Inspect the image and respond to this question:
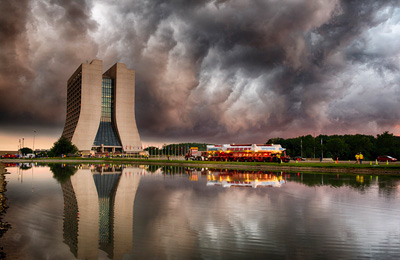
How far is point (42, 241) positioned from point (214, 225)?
6136 millimetres

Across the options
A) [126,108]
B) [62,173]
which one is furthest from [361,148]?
[126,108]

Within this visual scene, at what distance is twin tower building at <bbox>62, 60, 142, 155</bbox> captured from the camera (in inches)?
5546

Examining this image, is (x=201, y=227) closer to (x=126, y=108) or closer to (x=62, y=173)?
(x=62, y=173)

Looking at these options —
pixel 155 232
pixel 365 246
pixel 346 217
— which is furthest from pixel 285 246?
pixel 346 217

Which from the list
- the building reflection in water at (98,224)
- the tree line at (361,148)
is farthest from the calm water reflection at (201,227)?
the tree line at (361,148)

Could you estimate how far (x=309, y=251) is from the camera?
363 inches

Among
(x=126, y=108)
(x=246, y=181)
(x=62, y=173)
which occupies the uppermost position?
(x=126, y=108)

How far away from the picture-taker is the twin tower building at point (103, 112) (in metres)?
141

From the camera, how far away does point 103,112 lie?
15438 centimetres

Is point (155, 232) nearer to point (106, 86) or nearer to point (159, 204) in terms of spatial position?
point (159, 204)

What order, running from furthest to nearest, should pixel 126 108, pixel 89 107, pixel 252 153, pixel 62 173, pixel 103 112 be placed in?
pixel 103 112 → pixel 126 108 → pixel 89 107 → pixel 252 153 → pixel 62 173

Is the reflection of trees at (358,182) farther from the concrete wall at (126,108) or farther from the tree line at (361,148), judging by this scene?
the concrete wall at (126,108)

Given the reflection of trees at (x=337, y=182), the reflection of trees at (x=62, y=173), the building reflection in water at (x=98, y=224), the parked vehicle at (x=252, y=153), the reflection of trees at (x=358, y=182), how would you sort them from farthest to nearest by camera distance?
the parked vehicle at (x=252, y=153) → the reflection of trees at (x=62, y=173) → the reflection of trees at (x=337, y=182) → the reflection of trees at (x=358, y=182) → the building reflection in water at (x=98, y=224)

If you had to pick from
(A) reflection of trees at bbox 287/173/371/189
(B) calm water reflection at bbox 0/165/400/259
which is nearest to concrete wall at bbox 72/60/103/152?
(A) reflection of trees at bbox 287/173/371/189
